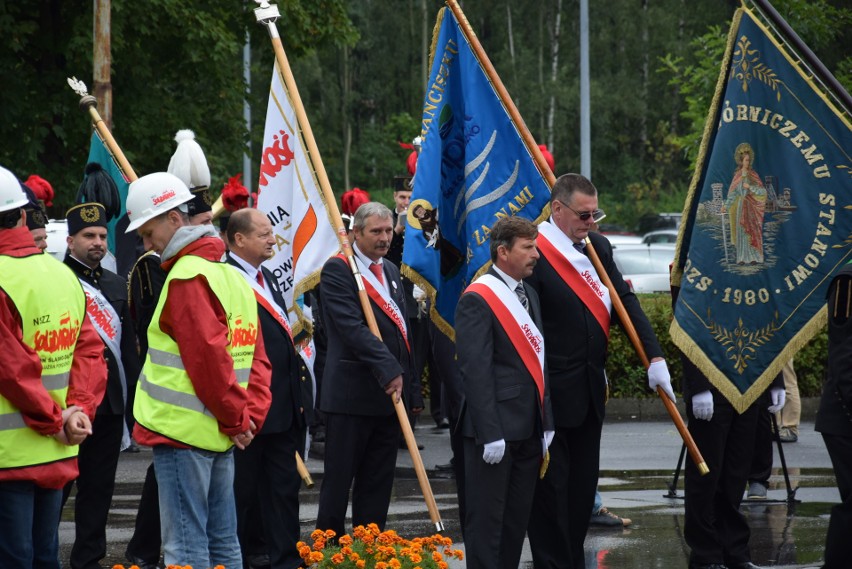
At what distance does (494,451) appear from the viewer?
626cm

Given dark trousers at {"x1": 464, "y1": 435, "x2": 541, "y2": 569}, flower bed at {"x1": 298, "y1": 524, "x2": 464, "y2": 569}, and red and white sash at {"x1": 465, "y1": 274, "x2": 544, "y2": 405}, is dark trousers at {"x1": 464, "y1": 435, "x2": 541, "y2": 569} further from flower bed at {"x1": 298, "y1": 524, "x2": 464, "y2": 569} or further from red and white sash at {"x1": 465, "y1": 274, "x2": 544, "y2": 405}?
flower bed at {"x1": 298, "y1": 524, "x2": 464, "y2": 569}

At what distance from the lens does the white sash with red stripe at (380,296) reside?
25.5ft

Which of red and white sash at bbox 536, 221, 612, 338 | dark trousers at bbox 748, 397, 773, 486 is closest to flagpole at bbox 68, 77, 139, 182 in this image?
red and white sash at bbox 536, 221, 612, 338

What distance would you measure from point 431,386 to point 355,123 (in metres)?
51.8

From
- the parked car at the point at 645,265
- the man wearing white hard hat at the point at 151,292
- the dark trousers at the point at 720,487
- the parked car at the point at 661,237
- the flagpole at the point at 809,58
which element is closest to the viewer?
the man wearing white hard hat at the point at 151,292

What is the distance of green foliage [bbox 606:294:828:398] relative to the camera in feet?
46.0

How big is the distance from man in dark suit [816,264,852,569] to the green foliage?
24.2 feet

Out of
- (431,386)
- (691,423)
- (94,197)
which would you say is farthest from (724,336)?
(431,386)

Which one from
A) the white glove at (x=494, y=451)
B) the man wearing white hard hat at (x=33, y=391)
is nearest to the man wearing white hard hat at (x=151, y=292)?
the man wearing white hard hat at (x=33, y=391)

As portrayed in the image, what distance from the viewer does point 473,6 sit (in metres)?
55.1

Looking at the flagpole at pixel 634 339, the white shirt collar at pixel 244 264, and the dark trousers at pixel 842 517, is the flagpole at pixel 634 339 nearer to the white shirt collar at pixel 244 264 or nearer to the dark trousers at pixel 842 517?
the dark trousers at pixel 842 517

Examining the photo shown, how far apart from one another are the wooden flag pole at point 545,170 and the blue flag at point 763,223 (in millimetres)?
405

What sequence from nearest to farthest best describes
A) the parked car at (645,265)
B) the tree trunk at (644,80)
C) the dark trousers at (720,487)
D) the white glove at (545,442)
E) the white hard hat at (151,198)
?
the white hard hat at (151,198) → the white glove at (545,442) → the dark trousers at (720,487) → the parked car at (645,265) → the tree trunk at (644,80)

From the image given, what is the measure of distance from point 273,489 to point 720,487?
248 centimetres
